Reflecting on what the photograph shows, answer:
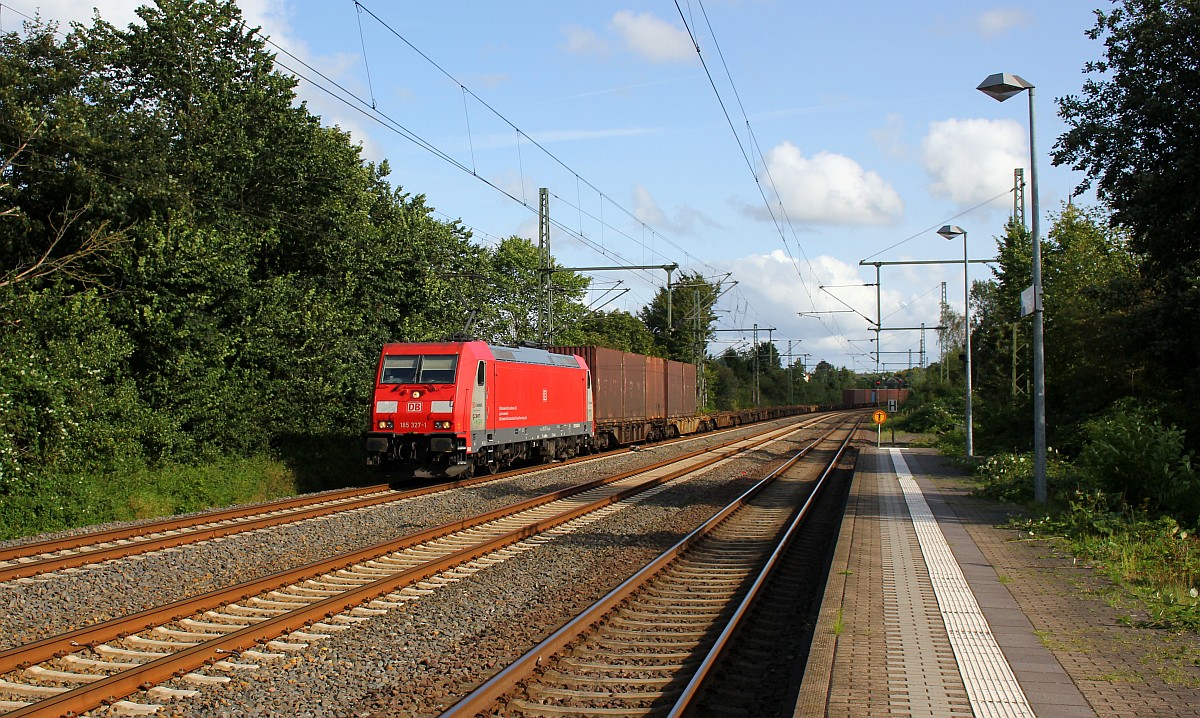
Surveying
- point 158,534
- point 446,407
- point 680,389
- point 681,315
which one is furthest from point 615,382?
point 681,315

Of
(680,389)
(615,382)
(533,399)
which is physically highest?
(615,382)

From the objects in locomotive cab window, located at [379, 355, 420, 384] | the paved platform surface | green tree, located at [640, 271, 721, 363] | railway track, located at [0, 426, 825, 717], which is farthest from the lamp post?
green tree, located at [640, 271, 721, 363]

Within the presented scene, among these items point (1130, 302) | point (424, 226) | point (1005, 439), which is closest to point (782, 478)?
point (1130, 302)

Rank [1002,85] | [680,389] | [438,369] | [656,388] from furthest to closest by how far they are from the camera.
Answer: [680,389] < [656,388] < [438,369] < [1002,85]

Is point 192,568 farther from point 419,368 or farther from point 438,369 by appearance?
point 419,368

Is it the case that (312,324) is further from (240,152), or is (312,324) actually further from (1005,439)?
(1005,439)

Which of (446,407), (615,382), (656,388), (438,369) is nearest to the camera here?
(446,407)

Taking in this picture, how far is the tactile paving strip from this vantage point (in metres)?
5.31

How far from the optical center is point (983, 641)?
678 centimetres

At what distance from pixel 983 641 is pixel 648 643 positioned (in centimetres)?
255

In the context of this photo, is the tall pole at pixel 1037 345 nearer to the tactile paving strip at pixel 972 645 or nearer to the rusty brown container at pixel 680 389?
the tactile paving strip at pixel 972 645

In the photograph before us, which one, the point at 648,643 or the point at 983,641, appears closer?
the point at 983,641

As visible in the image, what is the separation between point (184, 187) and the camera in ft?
70.4

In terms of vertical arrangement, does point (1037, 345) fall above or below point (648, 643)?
above
